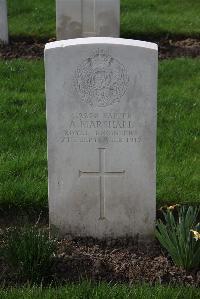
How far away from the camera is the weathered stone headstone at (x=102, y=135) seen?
421cm

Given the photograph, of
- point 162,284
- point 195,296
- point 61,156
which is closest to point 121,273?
point 162,284

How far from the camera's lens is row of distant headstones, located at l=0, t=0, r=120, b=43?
8.29 m

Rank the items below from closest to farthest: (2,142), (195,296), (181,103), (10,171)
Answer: (195,296), (10,171), (2,142), (181,103)

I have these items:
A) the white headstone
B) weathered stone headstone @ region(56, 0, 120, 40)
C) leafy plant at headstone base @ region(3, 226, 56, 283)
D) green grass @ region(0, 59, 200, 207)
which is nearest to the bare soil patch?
leafy plant at headstone base @ region(3, 226, 56, 283)

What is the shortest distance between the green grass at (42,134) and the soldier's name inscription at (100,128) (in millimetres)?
759

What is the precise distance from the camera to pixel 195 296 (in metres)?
3.78

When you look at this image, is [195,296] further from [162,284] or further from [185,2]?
[185,2]

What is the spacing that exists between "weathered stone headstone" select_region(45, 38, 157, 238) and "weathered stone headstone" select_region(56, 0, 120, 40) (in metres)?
4.14

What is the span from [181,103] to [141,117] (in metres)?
2.42

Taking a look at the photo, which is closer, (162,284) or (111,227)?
(162,284)

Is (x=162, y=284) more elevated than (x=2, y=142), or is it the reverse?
(x=2, y=142)

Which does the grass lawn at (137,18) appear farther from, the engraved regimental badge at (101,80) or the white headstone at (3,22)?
the engraved regimental badge at (101,80)

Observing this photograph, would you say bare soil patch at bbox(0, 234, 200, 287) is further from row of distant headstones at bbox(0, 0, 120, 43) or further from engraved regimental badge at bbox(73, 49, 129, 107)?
row of distant headstones at bbox(0, 0, 120, 43)

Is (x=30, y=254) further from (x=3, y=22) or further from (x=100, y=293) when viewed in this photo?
(x=3, y=22)
